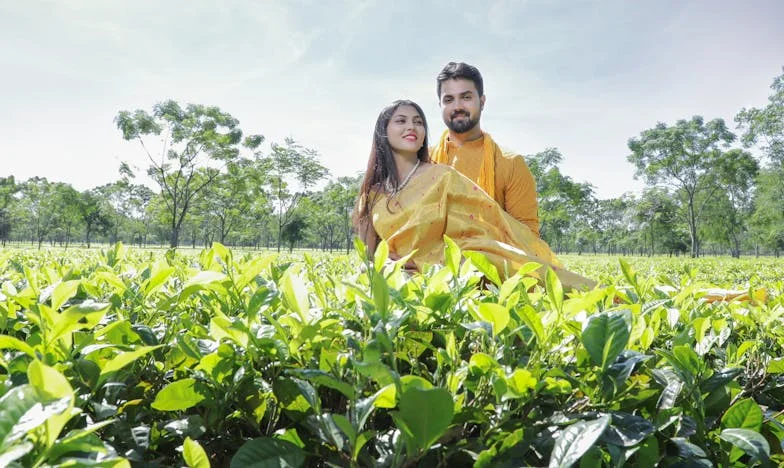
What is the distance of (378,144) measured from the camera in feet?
12.1

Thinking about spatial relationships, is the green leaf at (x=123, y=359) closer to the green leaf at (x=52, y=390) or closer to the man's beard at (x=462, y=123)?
the green leaf at (x=52, y=390)

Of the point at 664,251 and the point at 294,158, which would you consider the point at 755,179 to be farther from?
the point at 294,158

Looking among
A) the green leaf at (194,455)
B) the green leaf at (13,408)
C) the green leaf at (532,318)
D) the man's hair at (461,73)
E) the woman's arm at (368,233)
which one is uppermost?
the man's hair at (461,73)

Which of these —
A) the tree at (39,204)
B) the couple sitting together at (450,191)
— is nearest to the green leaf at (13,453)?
the couple sitting together at (450,191)

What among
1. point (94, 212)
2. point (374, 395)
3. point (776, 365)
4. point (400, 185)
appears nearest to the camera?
point (374, 395)

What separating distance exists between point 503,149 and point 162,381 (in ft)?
13.0

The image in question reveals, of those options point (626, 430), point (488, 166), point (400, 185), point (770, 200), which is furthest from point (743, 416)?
point (770, 200)

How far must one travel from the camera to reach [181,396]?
2.06ft

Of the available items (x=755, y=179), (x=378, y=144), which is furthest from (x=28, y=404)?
(x=755, y=179)

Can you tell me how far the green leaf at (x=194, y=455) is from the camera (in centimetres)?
50

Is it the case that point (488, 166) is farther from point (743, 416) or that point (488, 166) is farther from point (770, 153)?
point (770, 153)

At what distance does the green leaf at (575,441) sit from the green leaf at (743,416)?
273 mm

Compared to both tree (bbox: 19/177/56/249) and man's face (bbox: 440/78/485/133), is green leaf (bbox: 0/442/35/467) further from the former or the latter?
tree (bbox: 19/177/56/249)

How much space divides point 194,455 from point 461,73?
13.0 ft
